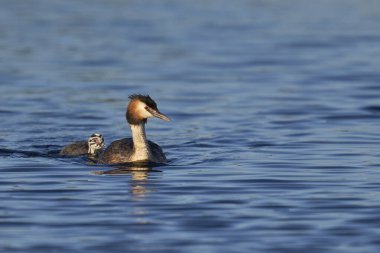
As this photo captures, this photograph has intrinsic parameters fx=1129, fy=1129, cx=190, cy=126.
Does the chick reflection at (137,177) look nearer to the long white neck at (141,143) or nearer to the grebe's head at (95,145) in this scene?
the long white neck at (141,143)

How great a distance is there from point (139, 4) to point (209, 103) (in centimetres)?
1831

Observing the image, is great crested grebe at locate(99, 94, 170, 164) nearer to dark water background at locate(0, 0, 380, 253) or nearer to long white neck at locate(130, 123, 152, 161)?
long white neck at locate(130, 123, 152, 161)

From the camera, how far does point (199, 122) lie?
21.6 metres

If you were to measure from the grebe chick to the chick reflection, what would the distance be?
1.20 m

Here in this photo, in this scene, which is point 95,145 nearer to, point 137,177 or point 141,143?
point 141,143

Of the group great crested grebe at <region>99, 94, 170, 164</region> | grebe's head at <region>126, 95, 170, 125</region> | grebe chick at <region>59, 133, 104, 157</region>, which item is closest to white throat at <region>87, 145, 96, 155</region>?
grebe chick at <region>59, 133, 104, 157</region>

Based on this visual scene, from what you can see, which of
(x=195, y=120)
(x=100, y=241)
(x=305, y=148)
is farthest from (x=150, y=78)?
(x=100, y=241)

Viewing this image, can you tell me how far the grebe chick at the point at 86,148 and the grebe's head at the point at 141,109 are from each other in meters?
1.07

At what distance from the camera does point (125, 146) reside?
17.5m

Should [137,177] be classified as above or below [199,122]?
below

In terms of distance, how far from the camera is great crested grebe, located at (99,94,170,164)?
55.7 feet

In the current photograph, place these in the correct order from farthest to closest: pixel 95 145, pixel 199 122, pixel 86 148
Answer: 1. pixel 199 122
2. pixel 86 148
3. pixel 95 145

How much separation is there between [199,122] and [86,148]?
385 cm

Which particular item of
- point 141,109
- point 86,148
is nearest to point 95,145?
point 86,148
